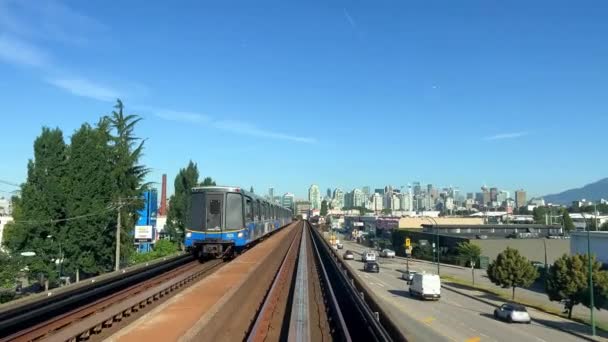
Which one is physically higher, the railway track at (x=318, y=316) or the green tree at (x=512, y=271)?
the railway track at (x=318, y=316)

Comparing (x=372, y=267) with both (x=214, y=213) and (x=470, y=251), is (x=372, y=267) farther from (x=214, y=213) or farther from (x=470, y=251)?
(x=214, y=213)

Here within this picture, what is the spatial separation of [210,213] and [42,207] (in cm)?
2511

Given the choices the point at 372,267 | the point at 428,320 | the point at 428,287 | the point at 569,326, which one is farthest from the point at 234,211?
the point at 372,267

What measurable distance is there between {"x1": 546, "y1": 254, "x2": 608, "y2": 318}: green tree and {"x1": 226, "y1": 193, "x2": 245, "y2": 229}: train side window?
28120 millimetres

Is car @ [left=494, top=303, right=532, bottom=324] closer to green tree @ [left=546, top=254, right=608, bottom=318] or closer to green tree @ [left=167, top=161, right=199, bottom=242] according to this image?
green tree @ [left=546, top=254, right=608, bottom=318]

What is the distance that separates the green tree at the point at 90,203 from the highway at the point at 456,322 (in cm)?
2582

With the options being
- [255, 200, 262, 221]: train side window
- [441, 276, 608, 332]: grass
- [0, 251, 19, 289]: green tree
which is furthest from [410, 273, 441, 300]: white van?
[0, 251, 19, 289]: green tree

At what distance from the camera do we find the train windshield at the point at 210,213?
26750mm

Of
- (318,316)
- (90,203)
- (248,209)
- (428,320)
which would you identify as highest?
(90,203)

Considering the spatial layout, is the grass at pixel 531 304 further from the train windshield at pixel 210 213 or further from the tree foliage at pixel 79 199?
the tree foliage at pixel 79 199

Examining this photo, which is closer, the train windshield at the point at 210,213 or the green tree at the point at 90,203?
the train windshield at the point at 210,213

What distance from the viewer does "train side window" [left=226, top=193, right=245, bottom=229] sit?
26906mm

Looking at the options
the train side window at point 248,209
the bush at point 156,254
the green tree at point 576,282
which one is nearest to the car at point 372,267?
the bush at point 156,254

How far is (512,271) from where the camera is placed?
50625 millimetres
